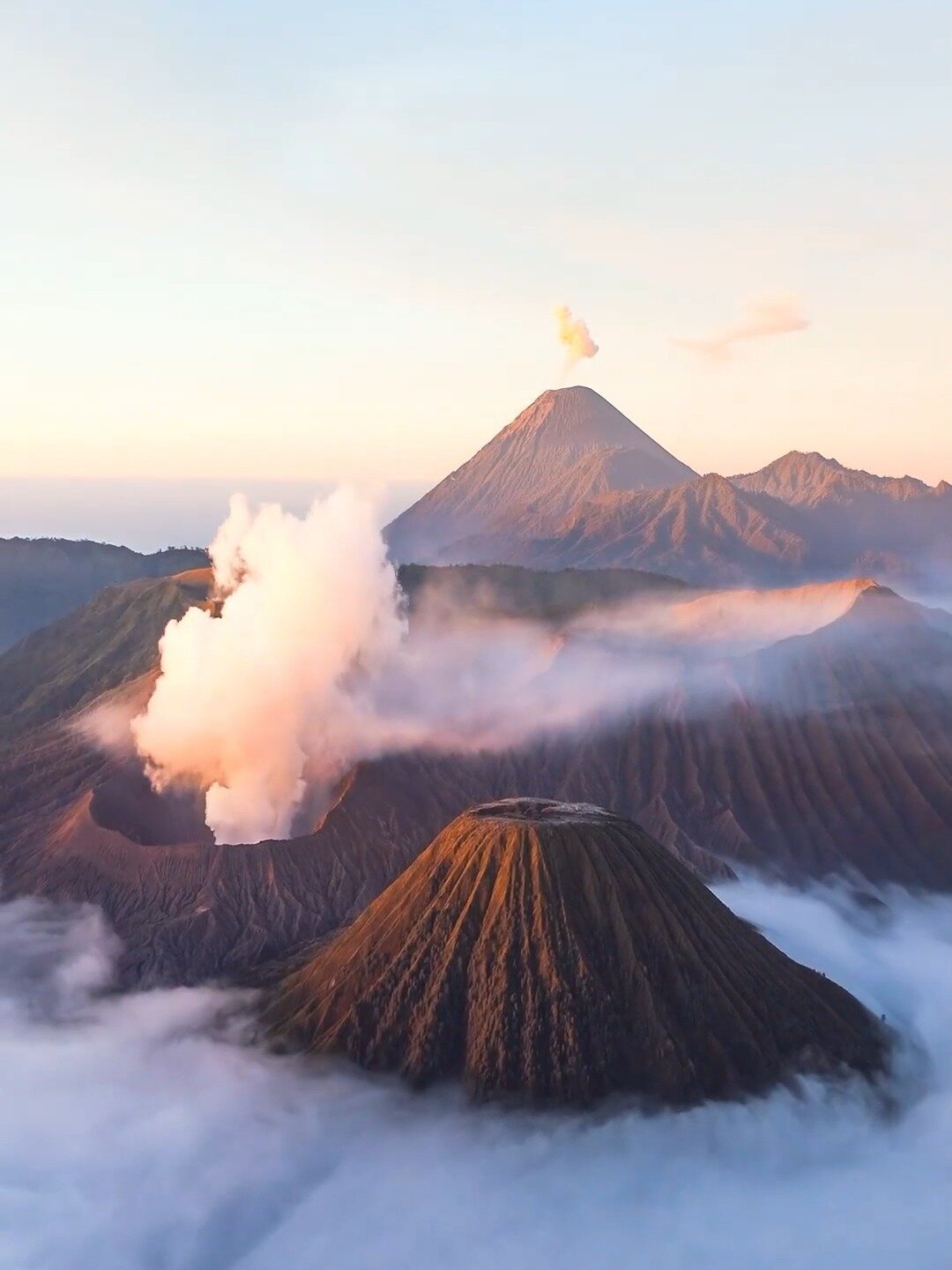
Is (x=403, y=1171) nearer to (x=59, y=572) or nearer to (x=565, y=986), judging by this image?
(x=565, y=986)

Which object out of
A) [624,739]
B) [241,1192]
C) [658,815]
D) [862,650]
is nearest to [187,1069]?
[241,1192]

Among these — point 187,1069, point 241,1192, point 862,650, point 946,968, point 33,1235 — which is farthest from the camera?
point 862,650

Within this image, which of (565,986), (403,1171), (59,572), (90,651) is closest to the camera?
(403,1171)

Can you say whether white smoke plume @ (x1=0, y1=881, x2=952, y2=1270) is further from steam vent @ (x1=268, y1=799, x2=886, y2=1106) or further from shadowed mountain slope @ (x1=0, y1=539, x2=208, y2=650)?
shadowed mountain slope @ (x1=0, y1=539, x2=208, y2=650)

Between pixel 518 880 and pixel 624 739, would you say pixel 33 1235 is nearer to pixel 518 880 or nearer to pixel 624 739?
pixel 518 880

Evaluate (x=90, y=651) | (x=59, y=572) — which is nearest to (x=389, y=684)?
(x=90, y=651)

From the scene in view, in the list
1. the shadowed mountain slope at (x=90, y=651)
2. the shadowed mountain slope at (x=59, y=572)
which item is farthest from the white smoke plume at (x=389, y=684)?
the shadowed mountain slope at (x=59, y=572)
